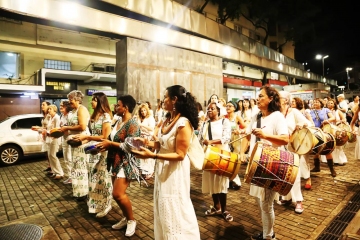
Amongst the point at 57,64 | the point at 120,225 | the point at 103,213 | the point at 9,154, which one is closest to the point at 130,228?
the point at 120,225

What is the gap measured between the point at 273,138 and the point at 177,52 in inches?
347

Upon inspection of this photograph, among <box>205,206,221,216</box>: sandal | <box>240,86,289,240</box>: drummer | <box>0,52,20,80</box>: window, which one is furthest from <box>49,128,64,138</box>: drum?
<box>0,52,20,80</box>: window

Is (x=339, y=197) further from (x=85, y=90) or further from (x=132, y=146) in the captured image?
(x=85, y=90)

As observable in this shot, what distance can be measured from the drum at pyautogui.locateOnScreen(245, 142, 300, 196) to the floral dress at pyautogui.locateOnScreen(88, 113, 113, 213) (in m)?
2.61

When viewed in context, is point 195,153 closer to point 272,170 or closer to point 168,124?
point 168,124

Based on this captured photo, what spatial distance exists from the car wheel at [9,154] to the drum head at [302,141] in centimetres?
927

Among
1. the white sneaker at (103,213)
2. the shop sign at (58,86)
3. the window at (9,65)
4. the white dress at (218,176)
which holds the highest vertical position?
the window at (9,65)

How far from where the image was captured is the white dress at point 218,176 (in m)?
4.21

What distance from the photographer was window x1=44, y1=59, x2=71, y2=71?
1656 cm

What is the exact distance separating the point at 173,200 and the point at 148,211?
2277 millimetres

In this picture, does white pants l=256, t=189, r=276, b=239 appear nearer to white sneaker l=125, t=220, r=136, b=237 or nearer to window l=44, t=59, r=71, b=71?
white sneaker l=125, t=220, r=136, b=237

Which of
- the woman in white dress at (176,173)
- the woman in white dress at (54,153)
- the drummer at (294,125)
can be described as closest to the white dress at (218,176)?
the drummer at (294,125)

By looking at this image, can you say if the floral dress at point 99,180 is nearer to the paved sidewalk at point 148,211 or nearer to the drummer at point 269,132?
the paved sidewalk at point 148,211

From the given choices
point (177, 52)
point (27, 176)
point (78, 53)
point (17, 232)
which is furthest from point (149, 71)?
point (78, 53)
